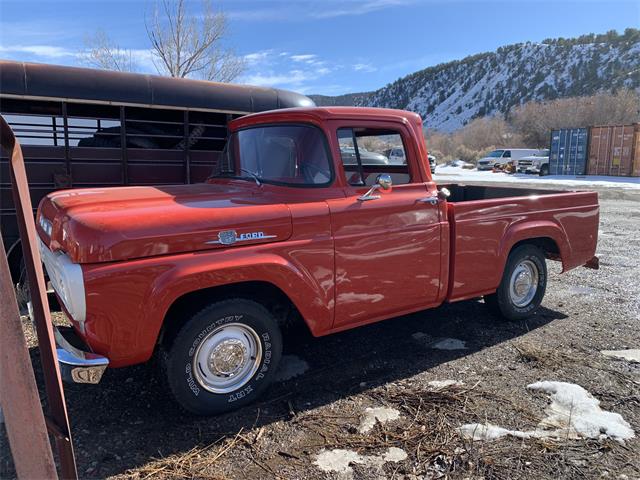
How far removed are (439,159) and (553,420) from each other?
184 ft

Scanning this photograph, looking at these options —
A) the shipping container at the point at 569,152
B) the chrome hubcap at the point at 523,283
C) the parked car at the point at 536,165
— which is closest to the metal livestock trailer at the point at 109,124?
the chrome hubcap at the point at 523,283

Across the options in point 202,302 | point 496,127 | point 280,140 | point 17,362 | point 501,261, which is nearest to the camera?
point 17,362

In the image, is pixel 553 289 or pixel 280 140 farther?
pixel 553 289

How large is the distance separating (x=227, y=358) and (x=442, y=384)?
1612mm

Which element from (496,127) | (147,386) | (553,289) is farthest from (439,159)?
(147,386)

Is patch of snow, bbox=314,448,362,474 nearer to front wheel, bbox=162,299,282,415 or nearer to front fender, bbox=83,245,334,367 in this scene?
front wheel, bbox=162,299,282,415

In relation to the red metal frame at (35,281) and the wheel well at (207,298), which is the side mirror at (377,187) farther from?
the red metal frame at (35,281)

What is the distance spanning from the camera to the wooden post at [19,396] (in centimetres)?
142

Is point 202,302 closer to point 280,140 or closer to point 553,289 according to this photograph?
point 280,140

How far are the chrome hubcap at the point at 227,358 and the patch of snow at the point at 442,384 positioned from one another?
4.30 ft

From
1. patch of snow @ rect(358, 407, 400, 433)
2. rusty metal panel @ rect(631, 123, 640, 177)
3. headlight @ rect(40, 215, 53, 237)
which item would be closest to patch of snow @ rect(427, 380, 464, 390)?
patch of snow @ rect(358, 407, 400, 433)

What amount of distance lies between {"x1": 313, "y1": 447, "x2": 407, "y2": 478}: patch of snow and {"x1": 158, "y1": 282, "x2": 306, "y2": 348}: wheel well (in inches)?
41.5

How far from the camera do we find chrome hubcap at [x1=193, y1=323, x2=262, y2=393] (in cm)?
314

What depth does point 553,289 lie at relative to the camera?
6.24m
